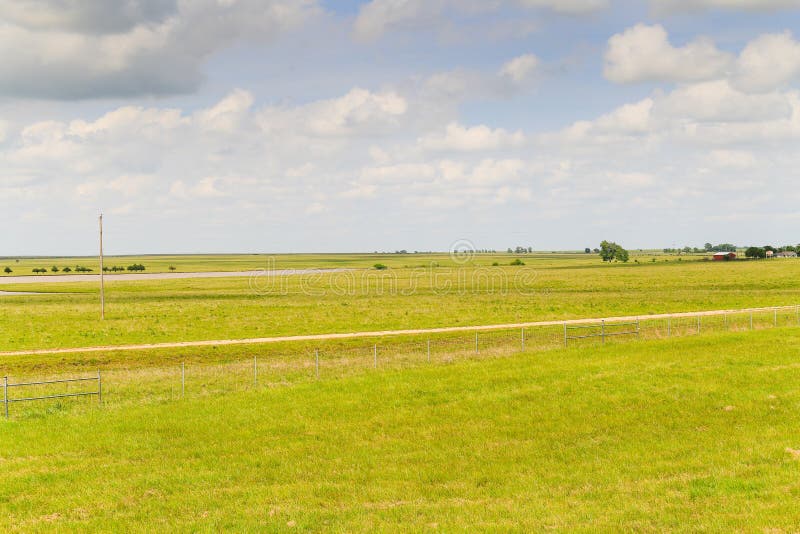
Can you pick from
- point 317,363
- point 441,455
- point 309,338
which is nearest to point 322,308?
point 309,338

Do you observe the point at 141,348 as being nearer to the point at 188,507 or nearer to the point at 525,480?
the point at 188,507

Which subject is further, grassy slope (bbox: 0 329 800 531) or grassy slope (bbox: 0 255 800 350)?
grassy slope (bbox: 0 255 800 350)

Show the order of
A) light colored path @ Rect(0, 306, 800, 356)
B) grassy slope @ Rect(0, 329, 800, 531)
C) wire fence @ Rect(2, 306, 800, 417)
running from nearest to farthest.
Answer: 1. grassy slope @ Rect(0, 329, 800, 531)
2. wire fence @ Rect(2, 306, 800, 417)
3. light colored path @ Rect(0, 306, 800, 356)

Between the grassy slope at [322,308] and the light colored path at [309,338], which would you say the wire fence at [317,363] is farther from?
the grassy slope at [322,308]

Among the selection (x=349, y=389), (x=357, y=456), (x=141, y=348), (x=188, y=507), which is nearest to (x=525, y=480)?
(x=357, y=456)

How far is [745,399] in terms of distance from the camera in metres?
26.1

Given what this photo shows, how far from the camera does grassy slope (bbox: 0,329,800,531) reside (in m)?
15.2

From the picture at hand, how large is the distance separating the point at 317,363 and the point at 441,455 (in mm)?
11848

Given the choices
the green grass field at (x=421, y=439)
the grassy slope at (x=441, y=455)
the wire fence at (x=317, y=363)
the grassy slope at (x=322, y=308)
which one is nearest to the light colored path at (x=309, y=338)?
the wire fence at (x=317, y=363)

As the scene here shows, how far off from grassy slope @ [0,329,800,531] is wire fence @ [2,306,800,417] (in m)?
2.43

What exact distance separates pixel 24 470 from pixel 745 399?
26.9 meters

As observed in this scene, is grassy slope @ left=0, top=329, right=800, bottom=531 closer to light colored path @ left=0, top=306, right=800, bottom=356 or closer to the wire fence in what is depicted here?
the wire fence

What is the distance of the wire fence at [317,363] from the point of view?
2952 cm

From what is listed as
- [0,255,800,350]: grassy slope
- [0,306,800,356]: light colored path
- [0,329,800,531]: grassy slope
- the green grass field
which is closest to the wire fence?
the green grass field
